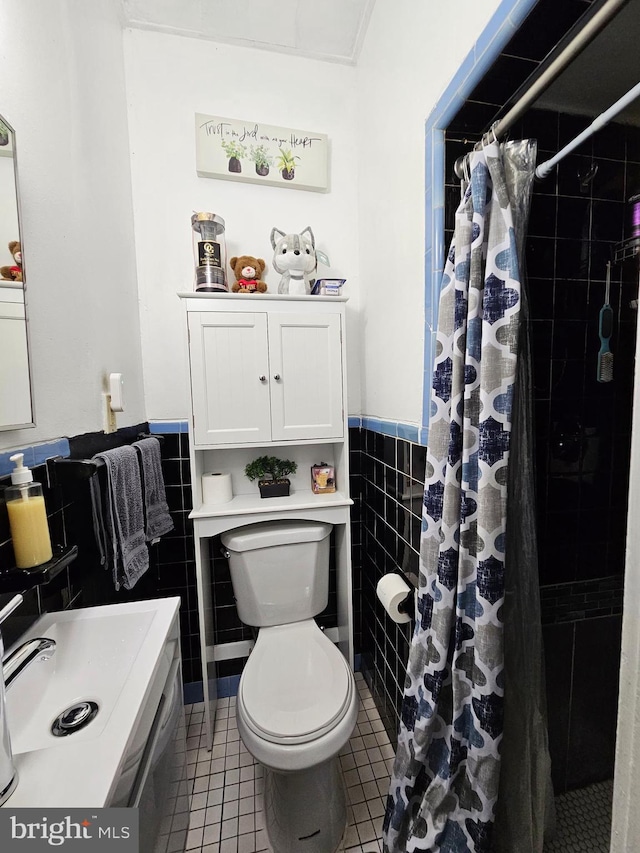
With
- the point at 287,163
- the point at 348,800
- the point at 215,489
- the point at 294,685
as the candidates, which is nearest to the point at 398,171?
the point at 287,163

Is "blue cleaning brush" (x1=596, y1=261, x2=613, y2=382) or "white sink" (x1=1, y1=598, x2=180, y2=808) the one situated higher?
"blue cleaning brush" (x1=596, y1=261, x2=613, y2=382)

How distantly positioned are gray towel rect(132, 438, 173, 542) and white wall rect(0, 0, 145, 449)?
0.14m

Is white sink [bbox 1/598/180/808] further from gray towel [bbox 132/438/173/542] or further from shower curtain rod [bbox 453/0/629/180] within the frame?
shower curtain rod [bbox 453/0/629/180]

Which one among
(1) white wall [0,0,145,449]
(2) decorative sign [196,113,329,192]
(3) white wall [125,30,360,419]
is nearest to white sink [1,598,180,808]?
(1) white wall [0,0,145,449]

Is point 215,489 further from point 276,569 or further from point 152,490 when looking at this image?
point 276,569

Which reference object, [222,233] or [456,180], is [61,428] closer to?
[222,233]

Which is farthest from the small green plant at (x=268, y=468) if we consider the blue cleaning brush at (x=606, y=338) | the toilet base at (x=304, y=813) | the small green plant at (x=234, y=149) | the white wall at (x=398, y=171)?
the small green plant at (x=234, y=149)

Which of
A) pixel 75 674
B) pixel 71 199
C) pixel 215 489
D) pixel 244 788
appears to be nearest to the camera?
pixel 75 674

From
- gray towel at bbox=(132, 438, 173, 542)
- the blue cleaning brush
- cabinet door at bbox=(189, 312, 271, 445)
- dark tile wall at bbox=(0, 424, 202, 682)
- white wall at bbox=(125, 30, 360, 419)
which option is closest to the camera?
dark tile wall at bbox=(0, 424, 202, 682)

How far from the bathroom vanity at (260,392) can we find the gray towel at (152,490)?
11cm

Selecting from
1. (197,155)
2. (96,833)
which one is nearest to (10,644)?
(96,833)

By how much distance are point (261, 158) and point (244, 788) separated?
247 centimetres

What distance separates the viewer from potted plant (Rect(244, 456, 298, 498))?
152cm

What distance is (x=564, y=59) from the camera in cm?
64
